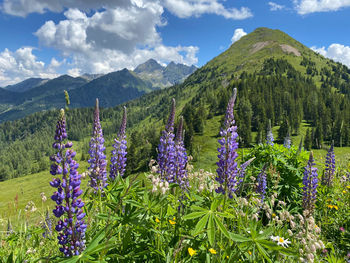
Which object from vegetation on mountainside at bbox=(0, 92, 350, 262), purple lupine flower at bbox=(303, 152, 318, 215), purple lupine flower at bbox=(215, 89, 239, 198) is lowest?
purple lupine flower at bbox=(303, 152, 318, 215)

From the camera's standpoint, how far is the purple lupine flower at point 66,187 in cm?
289

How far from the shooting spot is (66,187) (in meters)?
2.91

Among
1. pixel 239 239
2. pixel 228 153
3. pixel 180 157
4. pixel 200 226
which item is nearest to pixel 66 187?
pixel 200 226

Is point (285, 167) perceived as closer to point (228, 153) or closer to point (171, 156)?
point (171, 156)

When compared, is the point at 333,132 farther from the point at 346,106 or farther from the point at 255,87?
the point at 255,87

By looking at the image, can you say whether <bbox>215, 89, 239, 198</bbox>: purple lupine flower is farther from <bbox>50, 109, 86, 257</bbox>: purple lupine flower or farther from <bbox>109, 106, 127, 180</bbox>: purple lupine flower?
<bbox>109, 106, 127, 180</bbox>: purple lupine flower

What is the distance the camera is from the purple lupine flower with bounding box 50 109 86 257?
289 cm

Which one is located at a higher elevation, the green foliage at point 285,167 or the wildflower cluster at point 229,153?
the wildflower cluster at point 229,153

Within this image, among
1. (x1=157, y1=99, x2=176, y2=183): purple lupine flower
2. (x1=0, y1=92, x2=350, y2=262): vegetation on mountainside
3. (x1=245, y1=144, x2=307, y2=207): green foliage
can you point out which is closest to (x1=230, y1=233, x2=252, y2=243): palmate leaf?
(x1=0, y1=92, x2=350, y2=262): vegetation on mountainside

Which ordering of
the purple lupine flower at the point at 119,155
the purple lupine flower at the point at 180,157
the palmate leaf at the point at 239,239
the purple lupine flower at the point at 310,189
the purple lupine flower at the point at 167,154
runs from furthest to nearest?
the purple lupine flower at the point at 119,155, the purple lupine flower at the point at 310,189, the purple lupine flower at the point at 167,154, the purple lupine flower at the point at 180,157, the palmate leaf at the point at 239,239

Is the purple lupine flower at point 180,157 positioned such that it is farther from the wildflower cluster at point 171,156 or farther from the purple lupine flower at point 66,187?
the purple lupine flower at point 66,187

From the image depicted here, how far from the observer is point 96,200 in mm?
4488

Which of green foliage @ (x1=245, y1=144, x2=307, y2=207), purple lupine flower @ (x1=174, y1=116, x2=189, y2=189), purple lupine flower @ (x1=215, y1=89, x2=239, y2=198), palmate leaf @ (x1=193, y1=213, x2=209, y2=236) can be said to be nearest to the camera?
palmate leaf @ (x1=193, y1=213, x2=209, y2=236)

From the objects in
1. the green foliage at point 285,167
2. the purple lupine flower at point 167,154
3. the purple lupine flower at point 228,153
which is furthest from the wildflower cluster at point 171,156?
the green foliage at point 285,167
